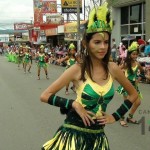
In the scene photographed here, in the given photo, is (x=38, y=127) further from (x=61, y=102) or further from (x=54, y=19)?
(x=54, y=19)

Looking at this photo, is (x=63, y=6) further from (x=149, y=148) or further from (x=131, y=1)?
(x=149, y=148)

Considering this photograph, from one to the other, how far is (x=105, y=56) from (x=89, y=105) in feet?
1.39

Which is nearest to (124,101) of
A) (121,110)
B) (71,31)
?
(121,110)

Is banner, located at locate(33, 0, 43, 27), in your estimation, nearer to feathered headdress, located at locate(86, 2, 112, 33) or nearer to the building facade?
the building facade

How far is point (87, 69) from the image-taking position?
3.10m

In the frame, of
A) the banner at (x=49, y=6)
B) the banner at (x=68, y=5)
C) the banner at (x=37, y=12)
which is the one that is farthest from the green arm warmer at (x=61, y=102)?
the banner at (x=37, y=12)

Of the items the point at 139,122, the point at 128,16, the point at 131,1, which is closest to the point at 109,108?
the point at 139,122

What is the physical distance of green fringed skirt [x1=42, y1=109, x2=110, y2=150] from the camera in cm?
307

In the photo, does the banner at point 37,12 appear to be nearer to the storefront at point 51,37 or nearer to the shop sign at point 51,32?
the storefront at point 51,37

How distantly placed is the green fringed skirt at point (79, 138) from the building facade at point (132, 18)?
70.0 ft

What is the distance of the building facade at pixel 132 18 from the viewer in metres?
24.5

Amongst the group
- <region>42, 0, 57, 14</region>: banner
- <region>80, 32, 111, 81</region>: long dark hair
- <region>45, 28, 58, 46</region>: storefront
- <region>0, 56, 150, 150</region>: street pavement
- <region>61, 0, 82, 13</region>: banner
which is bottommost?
<region>0, 56, 150, 150</region>: street pavement

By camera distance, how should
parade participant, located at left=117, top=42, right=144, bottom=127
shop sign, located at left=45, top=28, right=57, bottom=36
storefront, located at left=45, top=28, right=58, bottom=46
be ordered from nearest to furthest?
1. parade participant, located at left=117, top=42, right=144, bottom=127
2. shop sign, located at left=45, top=28, right=57, bottom=36
3. storefront, located at left=45, top=28, right=58, bottom=46

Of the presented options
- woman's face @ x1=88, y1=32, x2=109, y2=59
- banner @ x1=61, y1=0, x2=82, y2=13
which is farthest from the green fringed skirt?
banner @ x1=61, y1=0, x2=82, y2=13
